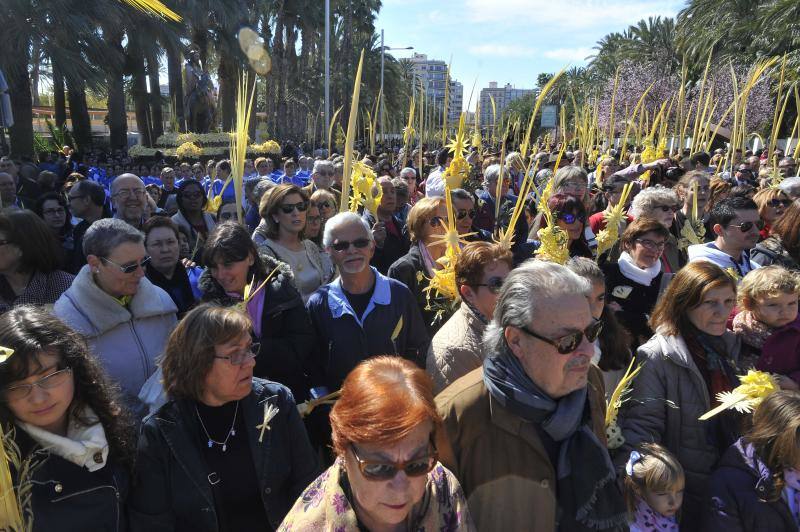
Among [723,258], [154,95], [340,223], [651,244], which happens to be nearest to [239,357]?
[340,223]

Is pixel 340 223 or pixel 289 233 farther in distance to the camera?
pixel 289 233

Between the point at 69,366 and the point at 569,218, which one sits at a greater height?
the point at 569,218

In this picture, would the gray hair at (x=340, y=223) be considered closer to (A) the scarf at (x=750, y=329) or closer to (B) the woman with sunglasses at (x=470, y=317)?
(B) the woman with sunglasses at (x=470, y=317)

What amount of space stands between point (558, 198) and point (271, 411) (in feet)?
9.63

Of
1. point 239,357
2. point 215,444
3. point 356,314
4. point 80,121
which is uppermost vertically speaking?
point 80,121

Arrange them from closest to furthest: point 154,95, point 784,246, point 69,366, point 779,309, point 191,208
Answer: point 69,366, point 779,309, point 784,246, point 191,208, point 154,95

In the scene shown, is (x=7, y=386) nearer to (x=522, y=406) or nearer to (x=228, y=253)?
(x=228, y=253)

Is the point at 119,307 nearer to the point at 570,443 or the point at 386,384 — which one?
the point at 386,384

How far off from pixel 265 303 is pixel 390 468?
1.70 metres

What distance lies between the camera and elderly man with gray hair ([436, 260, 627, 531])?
→ 5.98 feet

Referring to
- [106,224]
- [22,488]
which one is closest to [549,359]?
[22,488]

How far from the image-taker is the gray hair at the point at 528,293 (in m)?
1.85

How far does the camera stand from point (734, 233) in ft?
13.3

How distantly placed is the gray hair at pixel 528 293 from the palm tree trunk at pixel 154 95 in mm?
24674
